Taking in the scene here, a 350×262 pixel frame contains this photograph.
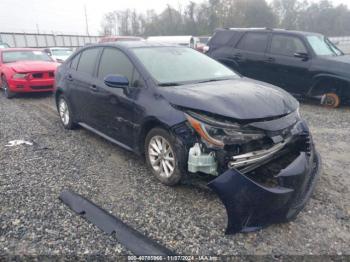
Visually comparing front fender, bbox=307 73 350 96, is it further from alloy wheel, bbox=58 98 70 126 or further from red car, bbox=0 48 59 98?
red car, bbox=0 48 59 98

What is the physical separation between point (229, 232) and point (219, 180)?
502 millimetres

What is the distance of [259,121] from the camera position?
3133 mm

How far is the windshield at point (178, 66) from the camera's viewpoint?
4.00 metres

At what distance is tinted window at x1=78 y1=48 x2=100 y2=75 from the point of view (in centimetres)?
509

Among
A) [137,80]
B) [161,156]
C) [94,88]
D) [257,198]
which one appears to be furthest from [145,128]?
[257,198]

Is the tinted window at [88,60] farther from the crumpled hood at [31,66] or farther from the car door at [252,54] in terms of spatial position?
the car door at [252,54]

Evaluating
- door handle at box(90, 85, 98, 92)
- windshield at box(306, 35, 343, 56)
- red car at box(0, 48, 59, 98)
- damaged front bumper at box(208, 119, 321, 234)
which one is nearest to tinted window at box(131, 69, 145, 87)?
Result: door handle at box(90, 85, 98, 92)

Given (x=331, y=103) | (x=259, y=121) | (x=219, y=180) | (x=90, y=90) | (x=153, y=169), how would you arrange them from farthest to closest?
(x=331, y=103) < (x=90, y=90) < (x=153, y=169) < (x=259, y=121) < (x=219, y=180)

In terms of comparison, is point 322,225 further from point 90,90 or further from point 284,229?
point 90,90

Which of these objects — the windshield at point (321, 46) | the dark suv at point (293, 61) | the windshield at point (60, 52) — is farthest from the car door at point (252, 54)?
the windshield at point (60, 52)

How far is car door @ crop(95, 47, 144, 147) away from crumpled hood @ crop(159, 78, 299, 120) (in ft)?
1.85

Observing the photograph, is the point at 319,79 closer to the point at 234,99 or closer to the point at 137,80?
the point at 234,99

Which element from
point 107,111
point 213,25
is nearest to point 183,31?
point 213,25

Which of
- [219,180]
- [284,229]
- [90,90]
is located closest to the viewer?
[219,180]
